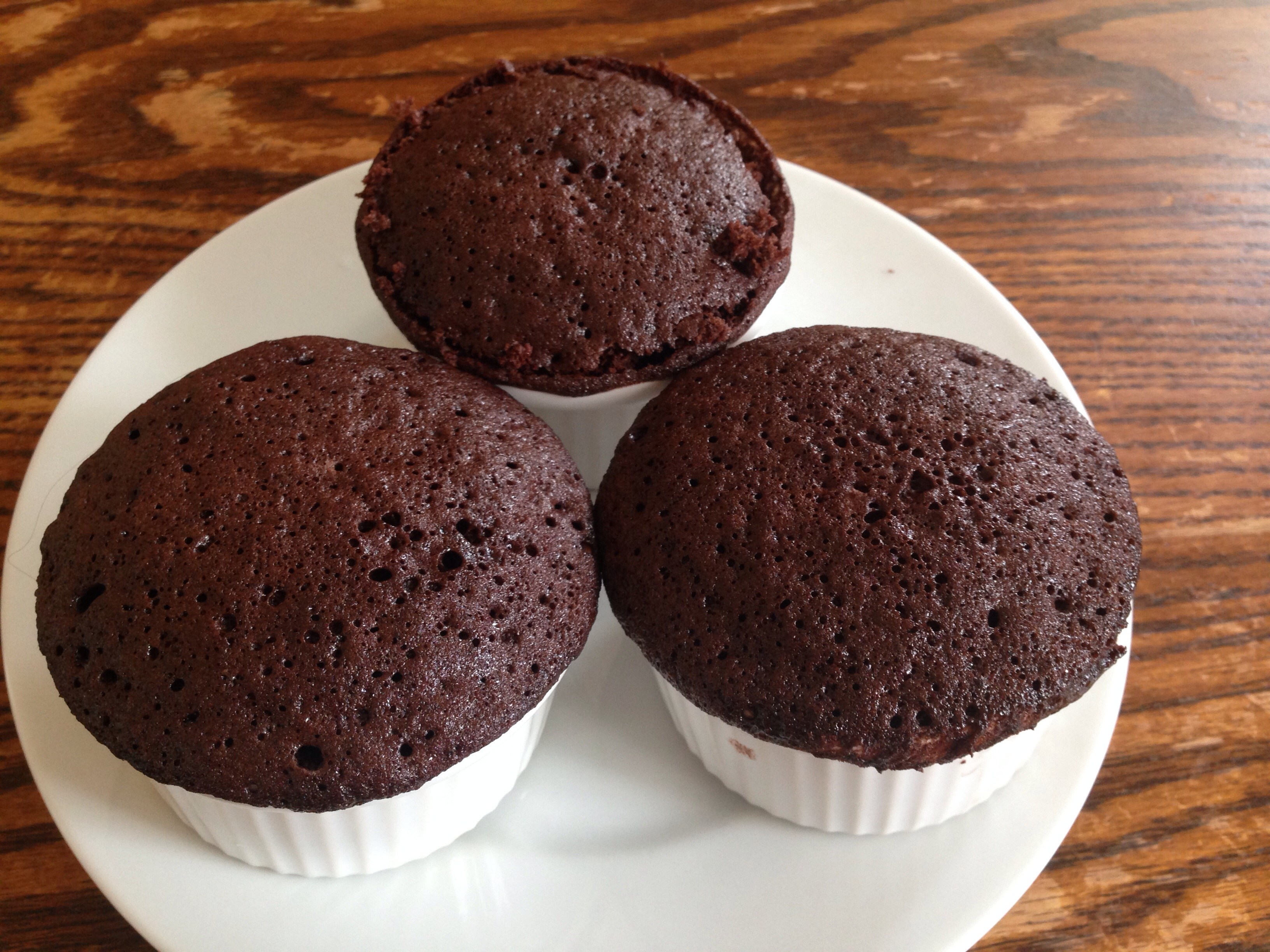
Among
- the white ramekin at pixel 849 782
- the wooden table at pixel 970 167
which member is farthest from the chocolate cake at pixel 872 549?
the wooden table at pixel 970 167

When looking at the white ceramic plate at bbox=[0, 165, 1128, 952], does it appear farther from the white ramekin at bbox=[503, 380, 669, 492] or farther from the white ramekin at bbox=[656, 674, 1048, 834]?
the white ramekin at bbox=[503, 380, 669, 492]

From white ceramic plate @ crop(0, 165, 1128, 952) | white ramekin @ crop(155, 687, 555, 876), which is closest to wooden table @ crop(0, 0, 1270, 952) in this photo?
white ceramic plate @ crop(0, 165, 1128, 952)

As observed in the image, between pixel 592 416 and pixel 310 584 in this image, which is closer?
pixel 310 584

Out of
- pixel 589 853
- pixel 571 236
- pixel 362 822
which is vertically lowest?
pixel 589 853

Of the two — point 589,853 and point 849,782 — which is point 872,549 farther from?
point 589,853

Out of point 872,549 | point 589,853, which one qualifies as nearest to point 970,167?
point 872,549

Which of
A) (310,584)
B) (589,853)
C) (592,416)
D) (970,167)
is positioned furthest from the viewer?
(970,167)

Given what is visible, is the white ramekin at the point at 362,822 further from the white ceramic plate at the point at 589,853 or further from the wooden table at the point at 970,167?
the wooden table at the point at 970,167
